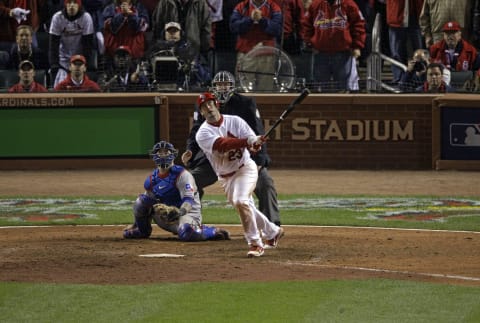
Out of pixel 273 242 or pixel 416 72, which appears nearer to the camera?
pixel 273 242

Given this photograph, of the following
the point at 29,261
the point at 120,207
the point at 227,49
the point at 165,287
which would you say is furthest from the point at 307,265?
the point at 227,49

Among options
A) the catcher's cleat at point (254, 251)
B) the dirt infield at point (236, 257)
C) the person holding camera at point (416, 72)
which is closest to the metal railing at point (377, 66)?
the person holding camera at point (416, 72)

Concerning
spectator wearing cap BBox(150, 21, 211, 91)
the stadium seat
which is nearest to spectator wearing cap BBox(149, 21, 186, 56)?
spectator wearing cap BBox(150, 21, 211, 91)

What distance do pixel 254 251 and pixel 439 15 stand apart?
9.84m

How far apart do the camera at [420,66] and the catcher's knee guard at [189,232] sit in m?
7.90

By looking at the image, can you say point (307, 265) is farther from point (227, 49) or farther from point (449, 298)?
point (227, 49)

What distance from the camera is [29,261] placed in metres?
12.4

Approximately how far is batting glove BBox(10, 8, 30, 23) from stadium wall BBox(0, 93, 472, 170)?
1.76 metres

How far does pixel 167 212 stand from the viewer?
13477 mm

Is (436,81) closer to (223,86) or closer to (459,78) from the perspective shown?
(459,78)

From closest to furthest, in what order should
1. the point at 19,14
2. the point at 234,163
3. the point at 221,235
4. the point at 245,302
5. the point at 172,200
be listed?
the point at 245,302 < the point at 234,163 < the point at 172,200 < the point at 221,235 < the point at 19,14

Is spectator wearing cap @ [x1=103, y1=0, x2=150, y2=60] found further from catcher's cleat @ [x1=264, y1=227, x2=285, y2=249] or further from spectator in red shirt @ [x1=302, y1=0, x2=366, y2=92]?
catcher's cleat @ [x1=264, y1=227, x2=285, y2=249]

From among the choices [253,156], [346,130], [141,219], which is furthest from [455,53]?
[141,219]

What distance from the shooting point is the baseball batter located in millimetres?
12492
